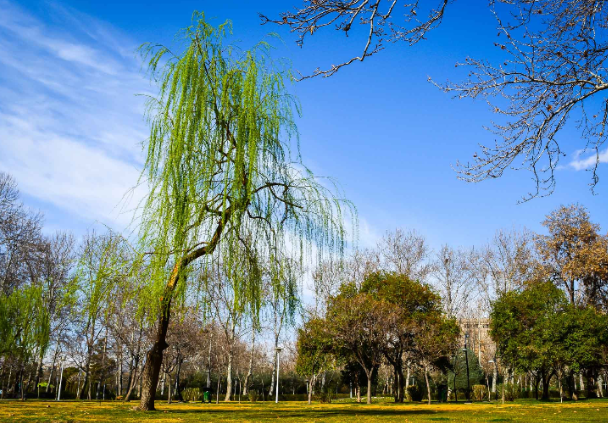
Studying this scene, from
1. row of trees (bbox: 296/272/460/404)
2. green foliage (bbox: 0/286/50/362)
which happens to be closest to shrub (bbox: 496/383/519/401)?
row of trees (bbox: 296/272/460/404)

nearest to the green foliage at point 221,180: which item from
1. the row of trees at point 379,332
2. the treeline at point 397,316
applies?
the treeline at point 397,316

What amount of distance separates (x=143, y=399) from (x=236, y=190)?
28.2 ft

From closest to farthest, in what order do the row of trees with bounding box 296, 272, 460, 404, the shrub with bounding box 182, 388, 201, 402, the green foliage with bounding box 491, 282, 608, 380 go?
the row of trees with bounding box 296, 272, 460, 404 → the green foliage with bounding box 491, 282, 608, 380 → the shrub with bounding box 182, 388, 201, 402

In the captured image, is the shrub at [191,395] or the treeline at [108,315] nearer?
the treeline at [108,315]

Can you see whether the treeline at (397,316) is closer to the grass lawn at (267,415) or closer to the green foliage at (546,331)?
the green foliage at (546,331)

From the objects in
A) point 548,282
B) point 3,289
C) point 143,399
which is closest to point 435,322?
point 548,282

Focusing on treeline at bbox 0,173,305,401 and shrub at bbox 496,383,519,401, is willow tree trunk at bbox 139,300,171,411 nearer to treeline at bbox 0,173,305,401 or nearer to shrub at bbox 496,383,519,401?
treeline at bbox 0,173,305,401

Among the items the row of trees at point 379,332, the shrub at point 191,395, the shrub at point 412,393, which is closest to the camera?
the row of trees at point 379,332

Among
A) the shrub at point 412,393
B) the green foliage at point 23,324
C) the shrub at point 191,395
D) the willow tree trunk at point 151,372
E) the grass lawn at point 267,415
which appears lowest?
the shrub at point 191,395

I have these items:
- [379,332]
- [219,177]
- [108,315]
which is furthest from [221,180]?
[379,332]

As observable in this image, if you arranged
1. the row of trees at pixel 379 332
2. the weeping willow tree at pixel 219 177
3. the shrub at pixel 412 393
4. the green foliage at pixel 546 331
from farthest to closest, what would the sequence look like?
the shrub at pixel 412 393, the green foliage at pixel 546 331, the row of trees at pixel 379 332, the weeping willow tree at pixel 219 177

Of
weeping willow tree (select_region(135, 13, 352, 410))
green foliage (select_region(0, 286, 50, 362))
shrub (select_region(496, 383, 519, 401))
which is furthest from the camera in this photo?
shrub (select_region(496, 383, 519, 401))

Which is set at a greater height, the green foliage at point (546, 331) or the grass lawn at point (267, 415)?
the green foliage at point (546, 331)

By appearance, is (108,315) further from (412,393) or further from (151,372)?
(412,393)
